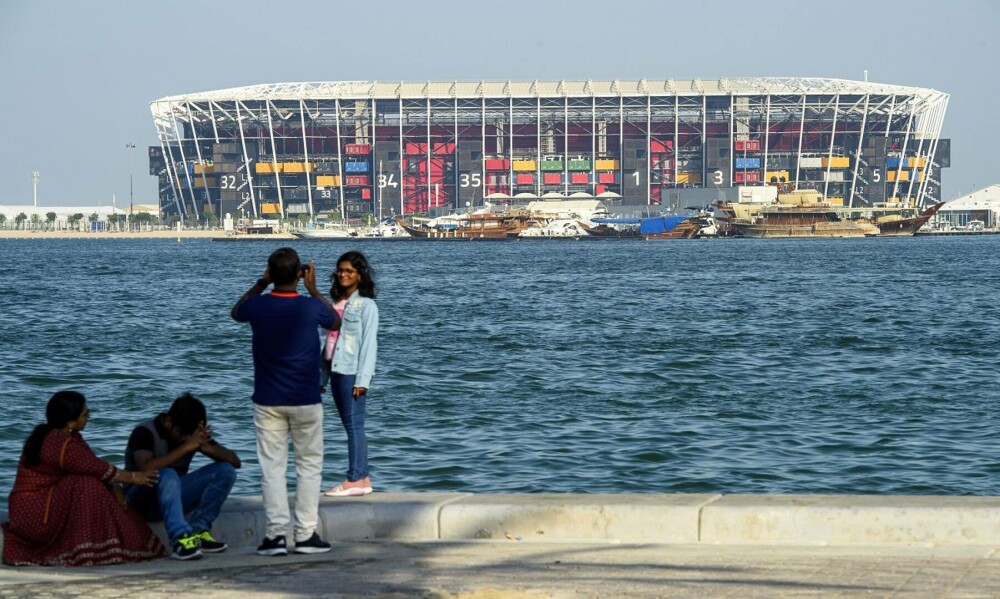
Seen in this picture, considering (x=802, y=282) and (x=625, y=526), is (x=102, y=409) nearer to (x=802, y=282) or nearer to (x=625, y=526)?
(x=625, y=526)

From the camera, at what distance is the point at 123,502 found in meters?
8.19

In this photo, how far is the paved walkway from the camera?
23.0 feet

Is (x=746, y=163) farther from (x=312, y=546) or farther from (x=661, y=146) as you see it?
(x=312, y=546)

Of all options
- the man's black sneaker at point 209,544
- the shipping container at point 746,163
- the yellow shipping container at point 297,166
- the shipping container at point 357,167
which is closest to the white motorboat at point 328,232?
the yellow shipping container at point 297,166

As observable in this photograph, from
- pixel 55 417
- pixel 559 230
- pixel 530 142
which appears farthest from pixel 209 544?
pixel 530 142

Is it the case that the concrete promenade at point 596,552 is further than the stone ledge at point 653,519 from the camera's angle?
No

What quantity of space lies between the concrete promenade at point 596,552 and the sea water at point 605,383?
17.8 feet

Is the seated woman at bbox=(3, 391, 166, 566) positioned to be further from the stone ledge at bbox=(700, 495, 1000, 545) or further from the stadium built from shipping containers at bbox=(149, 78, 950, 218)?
the stadium built from shipping containers at bbox=(149, 78, 950, 218)

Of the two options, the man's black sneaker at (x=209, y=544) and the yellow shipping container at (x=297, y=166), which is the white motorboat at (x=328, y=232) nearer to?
the yellow shipping container at (x=297, y=166)

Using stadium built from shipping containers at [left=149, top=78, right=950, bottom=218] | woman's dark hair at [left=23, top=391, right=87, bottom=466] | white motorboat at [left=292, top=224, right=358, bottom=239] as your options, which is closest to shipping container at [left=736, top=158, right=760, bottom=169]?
stadium built from shipping containers at [left=149, top=78, right=950, bottom=218]

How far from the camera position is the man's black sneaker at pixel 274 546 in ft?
26.8

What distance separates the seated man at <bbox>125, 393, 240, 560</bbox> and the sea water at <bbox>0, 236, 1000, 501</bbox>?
17.7 feet

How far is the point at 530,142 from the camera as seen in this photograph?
192 meters

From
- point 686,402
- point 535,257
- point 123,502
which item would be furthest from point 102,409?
point 535,257
